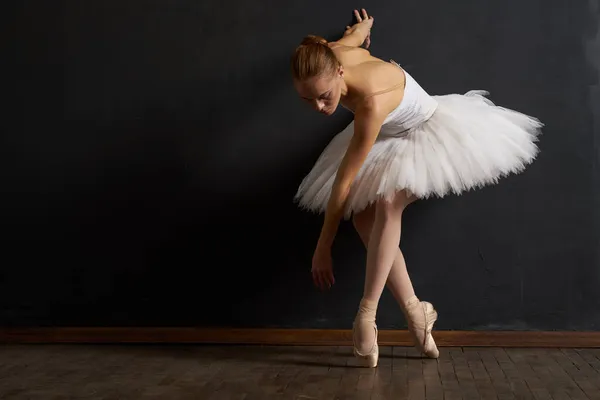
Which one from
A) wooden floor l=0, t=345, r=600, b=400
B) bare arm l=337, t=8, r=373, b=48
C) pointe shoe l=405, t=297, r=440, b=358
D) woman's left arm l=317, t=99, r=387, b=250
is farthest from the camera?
bare arm l=337, t=8, r=373, b=48

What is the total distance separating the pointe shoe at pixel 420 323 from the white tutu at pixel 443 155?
391 millimetres

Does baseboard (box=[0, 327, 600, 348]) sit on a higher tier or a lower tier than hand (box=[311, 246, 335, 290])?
lower

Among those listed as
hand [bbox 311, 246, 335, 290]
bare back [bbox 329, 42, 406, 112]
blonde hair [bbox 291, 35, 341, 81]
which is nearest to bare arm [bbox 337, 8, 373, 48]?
bare back [bbox 329, 42, 406, 112]

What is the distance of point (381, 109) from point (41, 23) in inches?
60.8

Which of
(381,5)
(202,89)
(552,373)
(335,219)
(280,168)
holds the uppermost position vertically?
(381,5)

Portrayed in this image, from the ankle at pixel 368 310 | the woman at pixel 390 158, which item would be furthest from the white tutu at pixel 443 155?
the ankle at pixel 368 310

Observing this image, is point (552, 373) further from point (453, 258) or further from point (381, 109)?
point (381, 109)

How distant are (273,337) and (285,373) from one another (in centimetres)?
50

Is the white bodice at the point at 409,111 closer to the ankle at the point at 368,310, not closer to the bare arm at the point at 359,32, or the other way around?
the bare arm at the point at 359,32

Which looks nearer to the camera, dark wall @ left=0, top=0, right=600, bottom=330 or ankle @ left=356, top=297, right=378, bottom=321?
ankle @ left=356, top=297, right=378, bottom=321

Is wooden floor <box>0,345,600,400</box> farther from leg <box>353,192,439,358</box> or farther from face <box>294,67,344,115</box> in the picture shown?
face <box>294,67,344,115</box>

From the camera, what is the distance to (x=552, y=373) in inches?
99.7

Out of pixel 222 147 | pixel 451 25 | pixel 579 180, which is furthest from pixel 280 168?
pixel 579 180

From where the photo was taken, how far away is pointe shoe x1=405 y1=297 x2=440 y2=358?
2.74 metres
